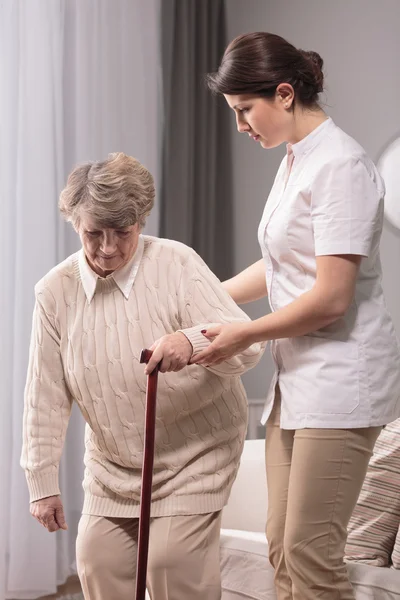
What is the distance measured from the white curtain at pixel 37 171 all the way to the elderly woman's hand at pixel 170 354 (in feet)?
5.70

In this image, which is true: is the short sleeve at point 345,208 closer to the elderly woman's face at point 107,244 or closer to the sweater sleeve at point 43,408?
the elderly woman's face at point 107,244

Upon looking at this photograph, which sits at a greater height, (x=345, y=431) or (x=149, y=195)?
(x=149, y=195)

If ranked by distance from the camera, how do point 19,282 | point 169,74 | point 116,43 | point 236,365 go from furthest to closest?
point 169,74 < point 116,43 < point 19,282 < point 236,365

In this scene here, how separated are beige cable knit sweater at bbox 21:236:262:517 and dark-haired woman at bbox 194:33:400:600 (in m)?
0.23

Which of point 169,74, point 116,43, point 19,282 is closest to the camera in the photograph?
point 19,282

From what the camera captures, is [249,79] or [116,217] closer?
[249,79]

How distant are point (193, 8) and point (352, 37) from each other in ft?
2.74

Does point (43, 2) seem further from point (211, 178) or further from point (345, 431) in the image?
point (345, 431)

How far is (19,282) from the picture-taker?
329 centimetres

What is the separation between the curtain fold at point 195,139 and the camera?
408 cm

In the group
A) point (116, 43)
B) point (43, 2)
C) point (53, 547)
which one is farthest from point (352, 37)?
point (53, 547)

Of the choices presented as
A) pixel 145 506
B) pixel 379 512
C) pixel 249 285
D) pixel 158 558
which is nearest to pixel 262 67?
pixel 249 285

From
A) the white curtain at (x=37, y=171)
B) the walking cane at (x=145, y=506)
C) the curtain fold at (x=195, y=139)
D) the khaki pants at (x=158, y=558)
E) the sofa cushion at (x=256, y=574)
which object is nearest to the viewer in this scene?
the walking cane at (x=145, y=506)

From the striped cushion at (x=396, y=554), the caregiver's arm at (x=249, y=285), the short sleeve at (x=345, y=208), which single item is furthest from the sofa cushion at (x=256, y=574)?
the short sleeve at (x=345, y=208)
